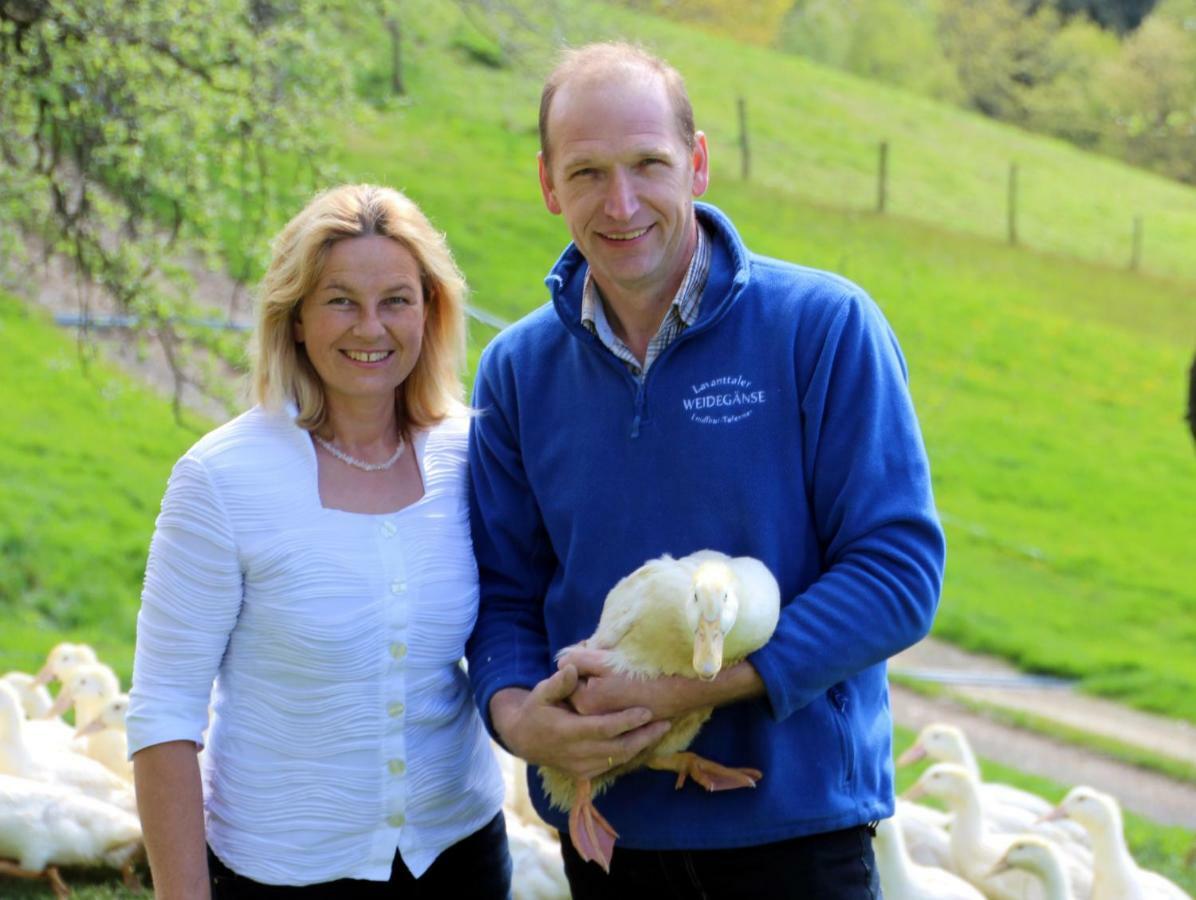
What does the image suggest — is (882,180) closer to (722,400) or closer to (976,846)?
(976,846)

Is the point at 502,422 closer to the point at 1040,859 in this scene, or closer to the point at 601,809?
the point at 601,809

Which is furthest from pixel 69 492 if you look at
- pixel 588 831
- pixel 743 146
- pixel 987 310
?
pixel 987 310

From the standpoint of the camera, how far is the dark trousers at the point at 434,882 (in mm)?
3137

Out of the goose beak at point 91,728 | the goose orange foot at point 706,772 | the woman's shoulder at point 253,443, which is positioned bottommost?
the goose beak at point 91,728

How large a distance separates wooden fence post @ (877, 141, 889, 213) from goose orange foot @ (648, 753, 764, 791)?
25.4 m

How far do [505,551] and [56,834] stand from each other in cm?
352

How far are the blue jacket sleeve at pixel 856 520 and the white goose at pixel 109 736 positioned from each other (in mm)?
4572

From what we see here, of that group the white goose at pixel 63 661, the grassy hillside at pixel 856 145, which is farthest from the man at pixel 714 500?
the grassy hillside at pixel 856 145

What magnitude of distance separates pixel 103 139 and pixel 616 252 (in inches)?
207

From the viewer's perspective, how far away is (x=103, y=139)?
751 centimetres

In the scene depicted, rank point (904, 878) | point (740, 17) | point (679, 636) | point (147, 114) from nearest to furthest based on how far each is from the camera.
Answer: point (679, 636) → point (904, 878) → point (147, 114) → point (740, 17)

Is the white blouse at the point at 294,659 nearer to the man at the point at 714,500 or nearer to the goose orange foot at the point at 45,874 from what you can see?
the man at the point at 714,500

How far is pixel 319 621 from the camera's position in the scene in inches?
121

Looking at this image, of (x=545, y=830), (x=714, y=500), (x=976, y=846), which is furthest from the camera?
(x=976, y=846)
